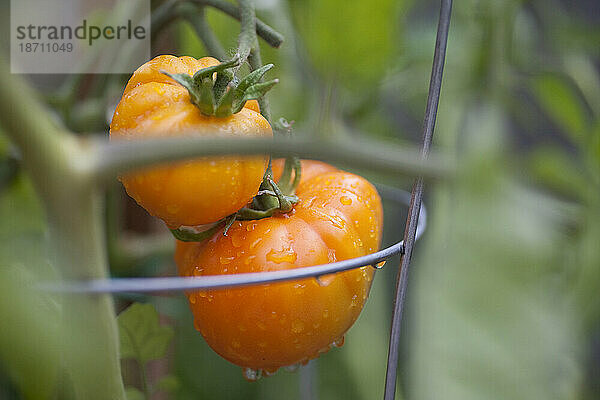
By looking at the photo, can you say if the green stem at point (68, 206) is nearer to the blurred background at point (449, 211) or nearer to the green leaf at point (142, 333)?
the green leaf at point (142, 333)

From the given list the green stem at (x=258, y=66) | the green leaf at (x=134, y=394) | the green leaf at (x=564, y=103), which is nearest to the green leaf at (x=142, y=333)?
the green leaf at (x=134, y=394)

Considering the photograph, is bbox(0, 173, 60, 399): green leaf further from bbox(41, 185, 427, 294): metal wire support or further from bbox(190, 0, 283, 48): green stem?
bbox(190, 0, 283, 48): green stem

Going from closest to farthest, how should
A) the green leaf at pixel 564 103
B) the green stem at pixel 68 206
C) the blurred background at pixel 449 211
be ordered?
1. the green stem at pixel 68 206
2. the blurred background at pixel 449 211
3. the green leaf at pixel 564 103

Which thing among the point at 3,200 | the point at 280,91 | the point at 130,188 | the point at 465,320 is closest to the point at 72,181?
the point at 130,188

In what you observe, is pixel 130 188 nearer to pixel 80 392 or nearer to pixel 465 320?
pixel 80 392

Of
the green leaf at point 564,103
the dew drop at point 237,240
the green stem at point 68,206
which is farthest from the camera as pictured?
the green leaf at point 564,103
